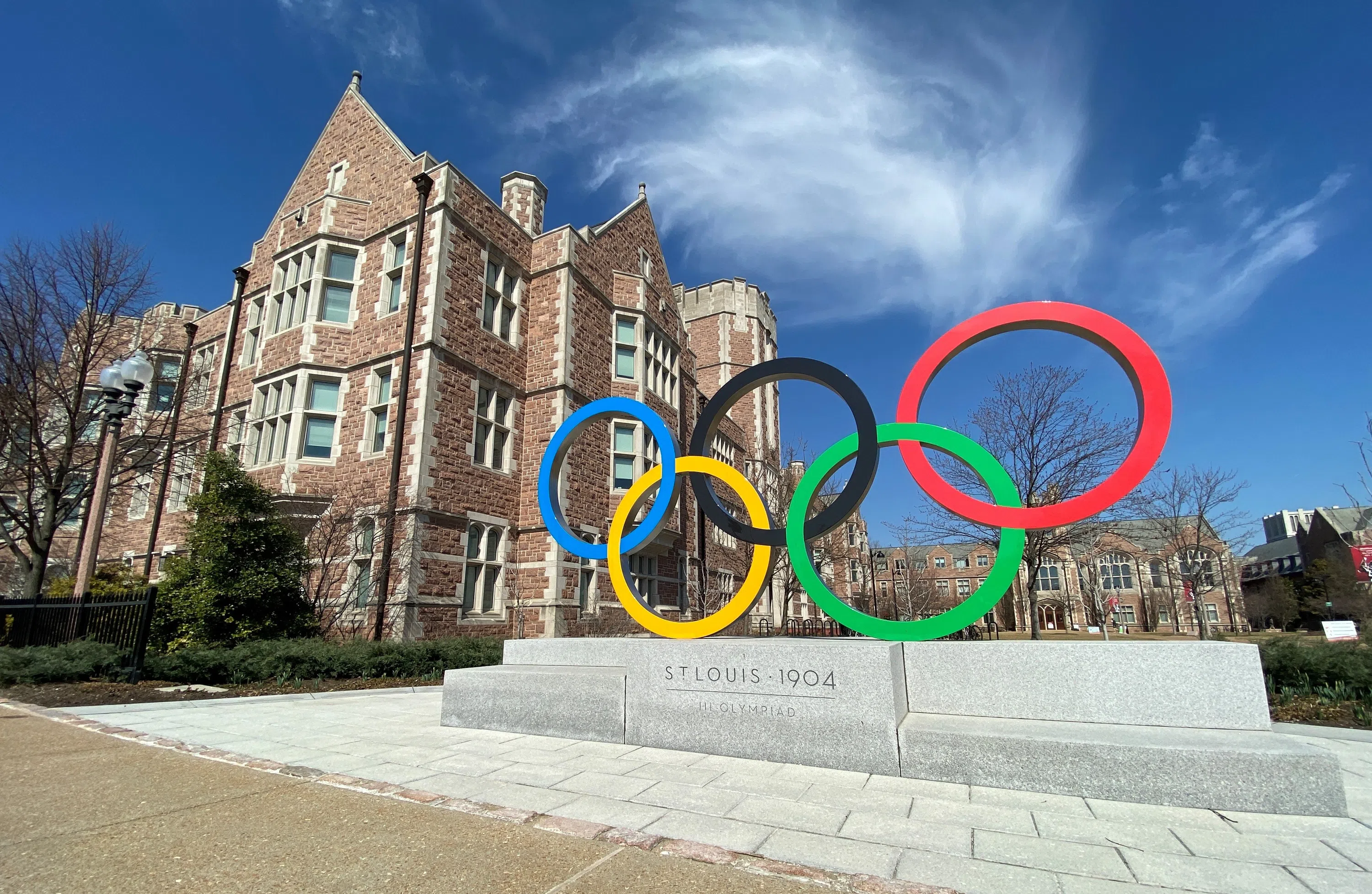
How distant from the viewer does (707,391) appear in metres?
35.7

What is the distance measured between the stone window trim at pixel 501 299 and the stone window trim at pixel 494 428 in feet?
5.00

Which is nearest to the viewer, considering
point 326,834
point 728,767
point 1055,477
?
point 326,834

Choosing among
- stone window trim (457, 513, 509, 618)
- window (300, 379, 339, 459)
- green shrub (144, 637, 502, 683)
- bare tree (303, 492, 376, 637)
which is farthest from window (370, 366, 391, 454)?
green shrub (144, 637, 502, 683)

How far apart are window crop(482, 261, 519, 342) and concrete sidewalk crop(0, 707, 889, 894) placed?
14.0 meters

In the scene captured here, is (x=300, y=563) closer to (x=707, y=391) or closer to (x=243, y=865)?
(x=243, y=865)

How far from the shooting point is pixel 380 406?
51.1ft

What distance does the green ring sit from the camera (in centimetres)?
616

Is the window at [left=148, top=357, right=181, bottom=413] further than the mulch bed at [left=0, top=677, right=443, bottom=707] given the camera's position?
Yes

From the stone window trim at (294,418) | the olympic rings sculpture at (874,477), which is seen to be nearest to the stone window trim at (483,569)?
the stone window trim at (294,418)

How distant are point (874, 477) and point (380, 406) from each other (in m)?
12.9

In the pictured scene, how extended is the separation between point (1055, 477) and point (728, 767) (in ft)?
46.5

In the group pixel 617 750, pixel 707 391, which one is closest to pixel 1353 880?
pixel 617 750

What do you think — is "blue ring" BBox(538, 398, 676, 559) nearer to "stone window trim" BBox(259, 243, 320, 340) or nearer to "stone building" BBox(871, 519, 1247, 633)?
"stone window trim" BBox(259, 243, 320, 340)

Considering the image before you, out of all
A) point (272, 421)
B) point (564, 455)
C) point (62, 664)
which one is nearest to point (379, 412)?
point (272, 421)
